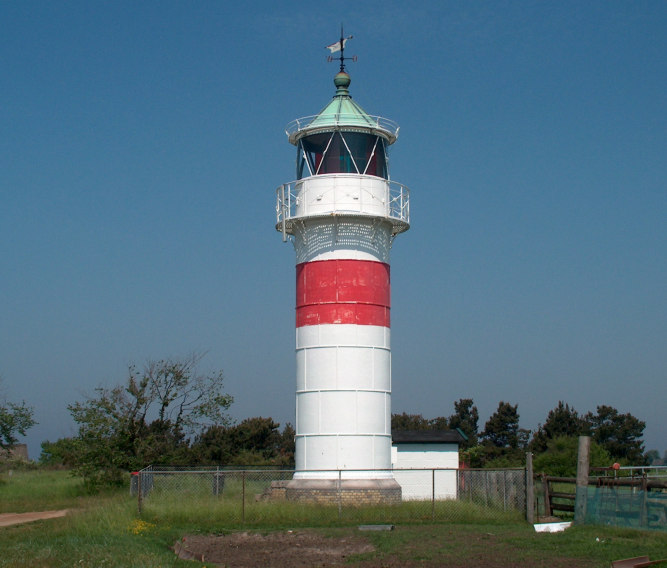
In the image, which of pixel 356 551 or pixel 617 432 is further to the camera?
pixel 617 432

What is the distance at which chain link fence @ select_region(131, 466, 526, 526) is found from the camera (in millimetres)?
23328

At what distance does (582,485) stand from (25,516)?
1516cm

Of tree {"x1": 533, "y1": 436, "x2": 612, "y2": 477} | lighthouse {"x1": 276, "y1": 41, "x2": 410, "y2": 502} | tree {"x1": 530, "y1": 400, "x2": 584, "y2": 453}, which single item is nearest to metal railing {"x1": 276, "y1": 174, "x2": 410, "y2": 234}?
lighthouse {"x1": 276, "y1": 41, "x2": 410, "y2": 502}

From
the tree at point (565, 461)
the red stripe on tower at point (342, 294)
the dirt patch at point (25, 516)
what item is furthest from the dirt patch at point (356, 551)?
the tree at point (565, 461)

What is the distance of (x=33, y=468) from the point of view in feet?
167

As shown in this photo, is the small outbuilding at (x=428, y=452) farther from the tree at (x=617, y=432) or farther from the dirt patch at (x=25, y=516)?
the tree at (x=617, y=432)

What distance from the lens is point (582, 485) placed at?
21812mm

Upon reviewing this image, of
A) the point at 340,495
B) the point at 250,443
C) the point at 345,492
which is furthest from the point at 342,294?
the point at 250,443

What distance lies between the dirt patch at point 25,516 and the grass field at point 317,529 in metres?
0.95

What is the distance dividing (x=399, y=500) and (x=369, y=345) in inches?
176

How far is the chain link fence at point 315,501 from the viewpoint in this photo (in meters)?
23.3

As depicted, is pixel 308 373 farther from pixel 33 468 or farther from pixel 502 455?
pixel 502 455

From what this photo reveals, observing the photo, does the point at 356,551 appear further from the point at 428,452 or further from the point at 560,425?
the point at 560,425

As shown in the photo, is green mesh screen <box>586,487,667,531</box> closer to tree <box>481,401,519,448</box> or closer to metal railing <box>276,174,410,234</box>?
metal railing <box>276,174,410,234</box>
